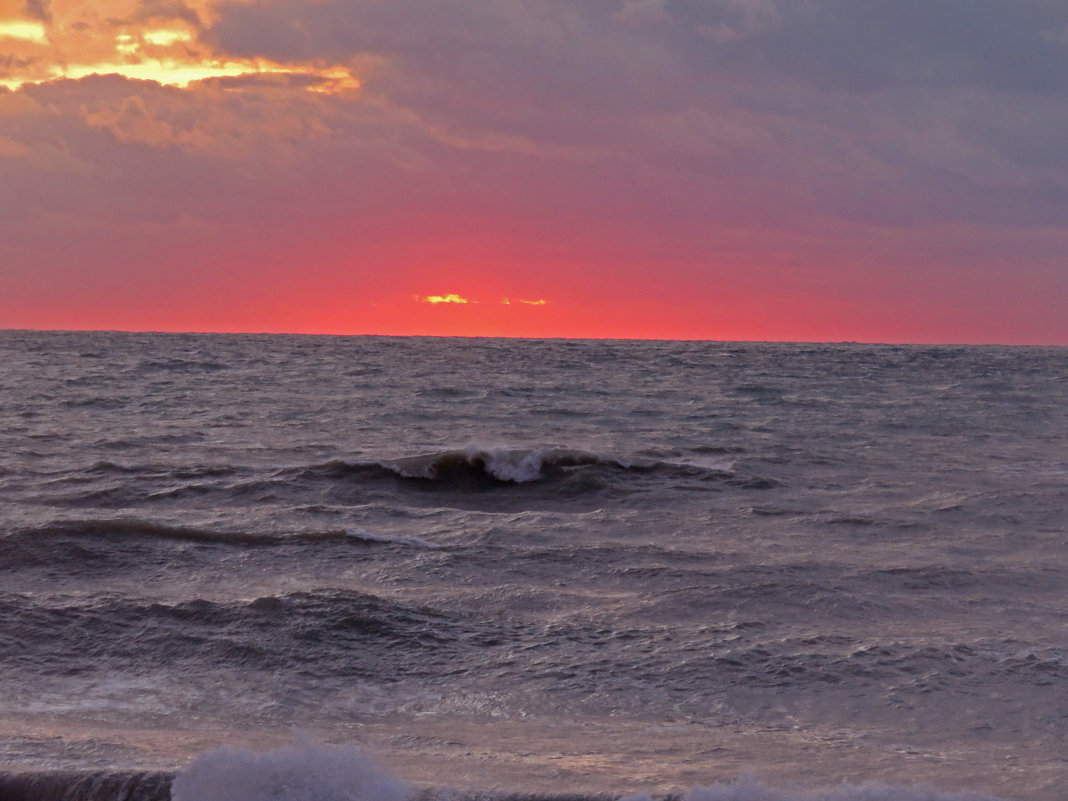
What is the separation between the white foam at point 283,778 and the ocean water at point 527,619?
0.02 meters

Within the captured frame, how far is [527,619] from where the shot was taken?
8.91 meters

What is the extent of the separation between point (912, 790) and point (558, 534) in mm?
7554

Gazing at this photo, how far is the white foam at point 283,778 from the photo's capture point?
17.3 feet

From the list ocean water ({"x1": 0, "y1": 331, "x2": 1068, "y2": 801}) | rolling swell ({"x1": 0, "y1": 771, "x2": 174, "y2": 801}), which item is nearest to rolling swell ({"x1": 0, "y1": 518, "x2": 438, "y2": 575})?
ocean water ({"x1": 0, "y1": 331, "x2": 1068, "y2": 801})

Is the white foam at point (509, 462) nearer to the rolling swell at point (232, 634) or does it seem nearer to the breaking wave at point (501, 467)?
the breaking wave at point (501, 467)

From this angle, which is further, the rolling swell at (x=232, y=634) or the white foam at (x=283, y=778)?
the rolling swell at (x=232, y=634)

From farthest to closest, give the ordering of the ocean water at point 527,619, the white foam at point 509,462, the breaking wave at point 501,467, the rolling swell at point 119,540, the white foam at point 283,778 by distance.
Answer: the white foam at point 509,462 < the breaking wave at point 501,467 < the rolling swell at point 119,540 < the ocean water at point 527,619 < the white foam at point 283,778

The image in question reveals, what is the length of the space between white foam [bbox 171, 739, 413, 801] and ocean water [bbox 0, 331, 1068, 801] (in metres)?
0.02

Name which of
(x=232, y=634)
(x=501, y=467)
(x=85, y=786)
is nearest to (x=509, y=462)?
(x=501, y=467)

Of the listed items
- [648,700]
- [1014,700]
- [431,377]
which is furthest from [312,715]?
[431,377]

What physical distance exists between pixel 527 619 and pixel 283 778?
12.3ft

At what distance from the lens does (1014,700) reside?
23.2ft

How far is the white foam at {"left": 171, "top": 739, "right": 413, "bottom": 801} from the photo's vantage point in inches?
208

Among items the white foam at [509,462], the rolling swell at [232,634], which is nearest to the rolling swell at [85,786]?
the rolling swell at [232,634]
